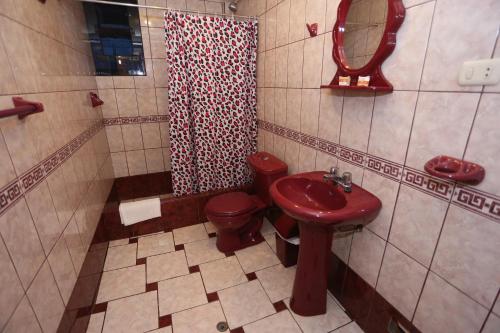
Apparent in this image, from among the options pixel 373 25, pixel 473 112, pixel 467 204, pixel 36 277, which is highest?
pixel 373 25

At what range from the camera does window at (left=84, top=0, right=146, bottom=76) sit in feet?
8.31

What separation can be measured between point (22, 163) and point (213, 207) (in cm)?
129

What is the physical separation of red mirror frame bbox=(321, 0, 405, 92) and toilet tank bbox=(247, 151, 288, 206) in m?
0.88

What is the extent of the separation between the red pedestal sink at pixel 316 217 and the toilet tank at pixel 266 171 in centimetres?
47

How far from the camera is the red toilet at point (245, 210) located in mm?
2029

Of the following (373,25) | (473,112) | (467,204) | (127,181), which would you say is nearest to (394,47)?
(373,25)

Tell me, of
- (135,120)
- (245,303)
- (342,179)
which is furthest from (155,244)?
(342,179)

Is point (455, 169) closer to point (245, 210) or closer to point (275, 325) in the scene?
point (275, 325)

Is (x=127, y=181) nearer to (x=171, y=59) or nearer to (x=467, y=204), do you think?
(x=171, y=59)

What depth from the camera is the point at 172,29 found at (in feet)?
6.91

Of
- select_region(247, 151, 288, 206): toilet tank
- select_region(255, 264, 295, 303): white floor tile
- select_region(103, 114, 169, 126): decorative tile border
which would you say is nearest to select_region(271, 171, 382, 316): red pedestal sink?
select_region(255, 264, 295, 303): white floor tile

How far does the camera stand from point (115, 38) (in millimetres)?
2617

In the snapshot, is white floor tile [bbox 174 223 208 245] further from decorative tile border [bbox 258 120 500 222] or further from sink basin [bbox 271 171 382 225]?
decorative tile border [bbox 258 120 500 222]

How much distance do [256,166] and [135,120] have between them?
1.67 m
